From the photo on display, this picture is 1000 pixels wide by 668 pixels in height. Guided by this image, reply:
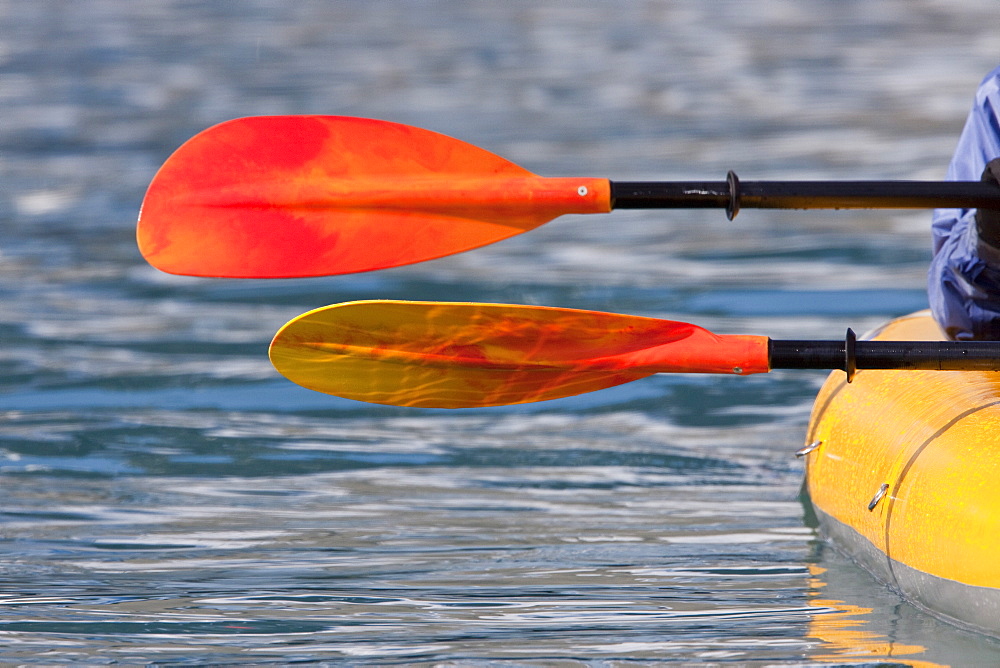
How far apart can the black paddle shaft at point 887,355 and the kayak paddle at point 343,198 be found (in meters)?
0.30

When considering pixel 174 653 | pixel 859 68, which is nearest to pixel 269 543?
pixel 174 653

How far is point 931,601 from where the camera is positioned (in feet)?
8.54

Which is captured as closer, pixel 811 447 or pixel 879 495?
pixel 879 495

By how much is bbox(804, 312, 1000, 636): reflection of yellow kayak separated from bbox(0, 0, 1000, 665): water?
9 cm

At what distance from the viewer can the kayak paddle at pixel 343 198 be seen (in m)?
2.76

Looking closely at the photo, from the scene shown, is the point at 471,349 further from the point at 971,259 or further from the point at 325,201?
the point at 971,259

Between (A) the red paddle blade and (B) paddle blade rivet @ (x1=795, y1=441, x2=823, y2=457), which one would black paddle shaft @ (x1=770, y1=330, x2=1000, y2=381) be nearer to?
(A) the red paddle blade

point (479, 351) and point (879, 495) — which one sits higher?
point (479, 351)

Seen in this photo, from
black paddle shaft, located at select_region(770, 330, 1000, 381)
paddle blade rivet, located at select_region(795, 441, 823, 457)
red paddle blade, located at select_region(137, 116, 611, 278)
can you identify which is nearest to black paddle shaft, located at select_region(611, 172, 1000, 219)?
red paddle blade, located at select_region(137, 116, 611, 278)

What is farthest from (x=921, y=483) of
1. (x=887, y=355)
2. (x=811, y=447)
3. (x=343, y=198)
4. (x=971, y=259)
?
(x=343, y=198)

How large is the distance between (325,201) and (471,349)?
18.1 inches

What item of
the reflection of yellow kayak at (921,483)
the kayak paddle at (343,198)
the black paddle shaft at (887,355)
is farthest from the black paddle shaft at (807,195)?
the reflection of yellow kayak at (921,483)

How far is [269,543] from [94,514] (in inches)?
22.0

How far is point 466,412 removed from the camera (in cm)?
459
